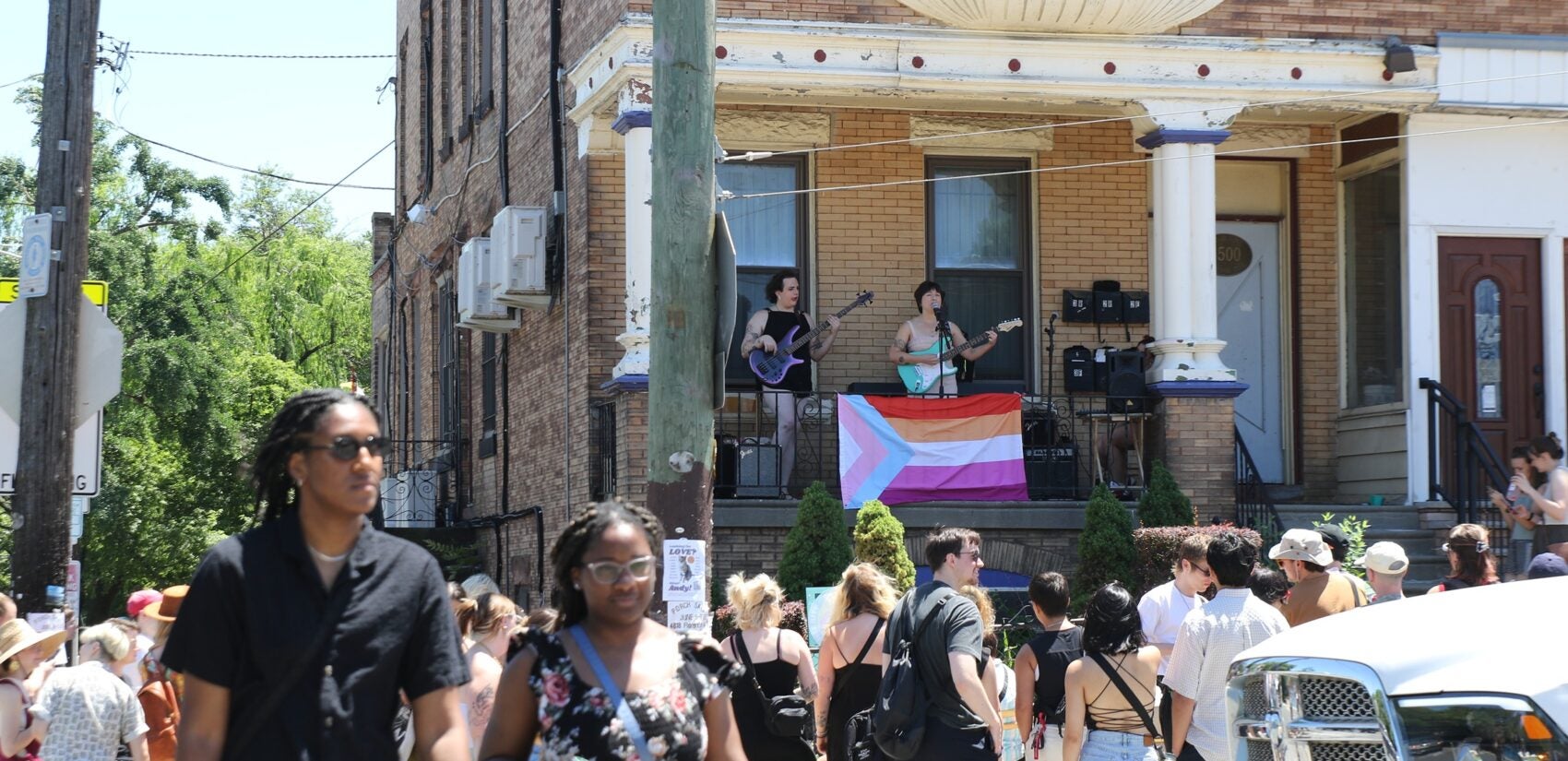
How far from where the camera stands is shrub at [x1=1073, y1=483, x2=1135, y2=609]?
1385cm

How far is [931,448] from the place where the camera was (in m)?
14.9

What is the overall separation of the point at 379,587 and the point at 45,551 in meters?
7.02

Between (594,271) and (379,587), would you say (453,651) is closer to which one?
(379,587)

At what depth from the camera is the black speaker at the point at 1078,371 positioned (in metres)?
16.3

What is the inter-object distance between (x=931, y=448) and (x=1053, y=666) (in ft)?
21.7

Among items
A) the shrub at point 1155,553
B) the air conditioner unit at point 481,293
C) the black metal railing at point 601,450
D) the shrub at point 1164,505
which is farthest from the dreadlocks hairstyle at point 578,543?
the air conditioner unit at point 481,293

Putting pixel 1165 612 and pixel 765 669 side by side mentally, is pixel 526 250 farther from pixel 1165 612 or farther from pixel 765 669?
A: pixel 765 669

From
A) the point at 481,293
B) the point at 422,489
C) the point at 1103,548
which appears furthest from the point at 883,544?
the point at 422,489

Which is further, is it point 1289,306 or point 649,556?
point 1289,306

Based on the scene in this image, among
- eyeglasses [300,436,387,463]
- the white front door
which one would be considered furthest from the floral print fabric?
the white front door

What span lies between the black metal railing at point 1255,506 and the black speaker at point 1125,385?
0.81 m

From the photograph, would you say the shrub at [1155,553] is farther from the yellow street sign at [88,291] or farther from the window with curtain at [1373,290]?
the yellow street sign at [88,291]

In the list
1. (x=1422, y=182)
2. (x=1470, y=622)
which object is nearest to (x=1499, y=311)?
(x=1422, y=182)

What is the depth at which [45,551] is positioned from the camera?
10.5m
